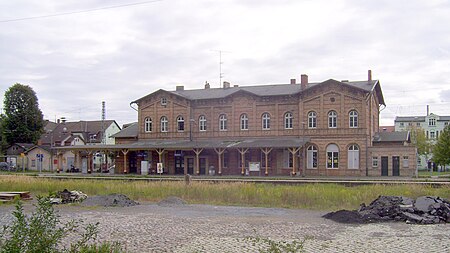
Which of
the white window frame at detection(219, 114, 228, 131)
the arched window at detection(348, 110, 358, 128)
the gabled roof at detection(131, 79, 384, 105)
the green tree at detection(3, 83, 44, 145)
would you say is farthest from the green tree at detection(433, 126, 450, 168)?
the green tree at detection(3, 83, 44, 145)

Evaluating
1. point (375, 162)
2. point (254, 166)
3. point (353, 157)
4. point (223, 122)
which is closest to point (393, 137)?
point (375, 162)

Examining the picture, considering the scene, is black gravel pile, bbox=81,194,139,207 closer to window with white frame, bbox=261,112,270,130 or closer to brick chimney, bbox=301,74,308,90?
window with white frame, bbox=261,112,270,130

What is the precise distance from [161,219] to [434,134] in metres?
71.1

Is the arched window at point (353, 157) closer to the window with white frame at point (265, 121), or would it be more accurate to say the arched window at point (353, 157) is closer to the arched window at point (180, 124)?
the window with white frame at point (265, 121)

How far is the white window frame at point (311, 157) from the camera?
44250 mm

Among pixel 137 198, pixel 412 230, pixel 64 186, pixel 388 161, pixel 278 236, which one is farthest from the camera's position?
pixel 388 161

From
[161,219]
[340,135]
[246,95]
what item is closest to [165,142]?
[246,95]

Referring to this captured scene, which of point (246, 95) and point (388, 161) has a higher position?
point (246, 95)

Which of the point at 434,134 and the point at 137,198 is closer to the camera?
the point at 137,198

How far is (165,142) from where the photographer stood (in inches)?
1982

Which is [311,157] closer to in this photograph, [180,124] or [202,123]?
[202,123]

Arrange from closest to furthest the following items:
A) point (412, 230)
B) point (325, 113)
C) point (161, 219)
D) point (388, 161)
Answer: point (412, 230)
point (161, 219)
point (388, 161)
point (325, 113)

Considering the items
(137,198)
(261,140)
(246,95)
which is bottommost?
(137,198)

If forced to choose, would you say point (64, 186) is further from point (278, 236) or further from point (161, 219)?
point (278, 236)
